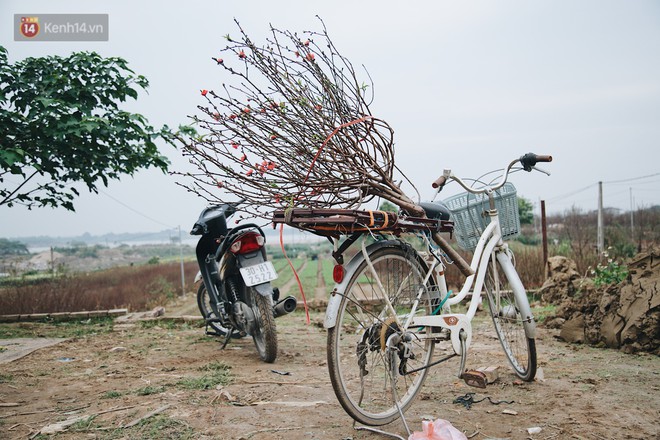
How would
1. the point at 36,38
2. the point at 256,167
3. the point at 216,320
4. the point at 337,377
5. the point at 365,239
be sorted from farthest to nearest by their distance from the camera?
the point at 36,38 → the point at 216,320 → the point at 256,167 → the point at 365,239 → the point at 337,377

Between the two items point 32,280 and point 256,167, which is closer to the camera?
point 256,167

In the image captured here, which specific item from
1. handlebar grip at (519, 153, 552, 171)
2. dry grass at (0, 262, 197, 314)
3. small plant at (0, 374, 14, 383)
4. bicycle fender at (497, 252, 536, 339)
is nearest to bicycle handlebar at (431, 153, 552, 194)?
handlebar grip at (519, 153, 552, 171)

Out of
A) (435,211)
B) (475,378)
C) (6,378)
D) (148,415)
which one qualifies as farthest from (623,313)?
(6,378)

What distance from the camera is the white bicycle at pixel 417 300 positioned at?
2.40 metres

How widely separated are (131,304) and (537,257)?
6.51 m

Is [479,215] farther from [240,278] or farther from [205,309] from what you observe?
[205,309]

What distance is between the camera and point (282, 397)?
306 centimetres

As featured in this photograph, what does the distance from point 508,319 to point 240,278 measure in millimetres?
2237

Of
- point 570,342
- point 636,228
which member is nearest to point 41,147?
point 570,342

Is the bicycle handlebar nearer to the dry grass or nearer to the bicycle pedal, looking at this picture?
the bicycle pedal

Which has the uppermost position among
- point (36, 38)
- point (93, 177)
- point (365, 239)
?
point (36, 38)

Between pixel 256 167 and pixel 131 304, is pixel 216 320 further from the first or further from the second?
pixel 131 304

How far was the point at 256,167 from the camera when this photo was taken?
2.85 metres

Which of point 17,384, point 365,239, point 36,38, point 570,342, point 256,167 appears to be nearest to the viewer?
point 365,239
